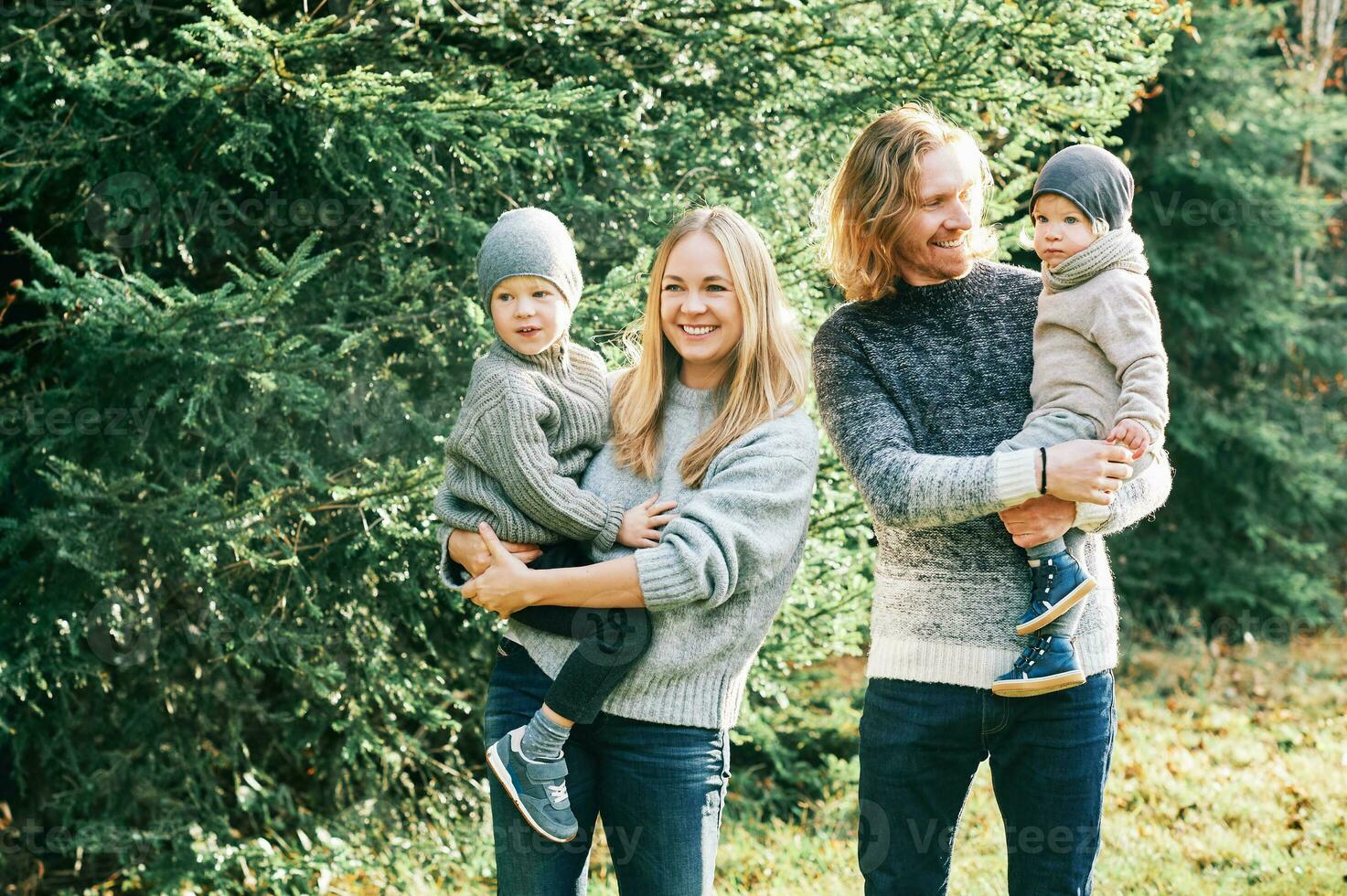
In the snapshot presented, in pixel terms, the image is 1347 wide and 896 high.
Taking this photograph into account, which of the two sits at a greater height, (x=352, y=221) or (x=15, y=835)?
(x=352, y=221)

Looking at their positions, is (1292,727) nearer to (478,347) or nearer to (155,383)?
(478,347)

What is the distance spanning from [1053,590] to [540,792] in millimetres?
970

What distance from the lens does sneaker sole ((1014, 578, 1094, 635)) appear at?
6.20ft

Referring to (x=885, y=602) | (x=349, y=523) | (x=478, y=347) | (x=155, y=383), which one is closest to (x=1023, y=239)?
(x=478, y=347)

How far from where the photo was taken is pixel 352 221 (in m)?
3.93

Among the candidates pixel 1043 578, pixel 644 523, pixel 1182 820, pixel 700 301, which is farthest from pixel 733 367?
pixel 1182 820

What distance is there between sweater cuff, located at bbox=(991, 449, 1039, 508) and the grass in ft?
8.18

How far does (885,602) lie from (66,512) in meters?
2.54

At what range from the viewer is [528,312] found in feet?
7.13

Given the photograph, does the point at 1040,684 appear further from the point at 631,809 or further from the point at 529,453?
the point at 529,453

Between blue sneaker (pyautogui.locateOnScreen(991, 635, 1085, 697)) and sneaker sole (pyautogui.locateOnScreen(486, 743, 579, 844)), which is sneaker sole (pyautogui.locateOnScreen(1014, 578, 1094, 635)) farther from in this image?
sneaker sole (pyautogui.locateOnScreen(486, 743, 579, 844))

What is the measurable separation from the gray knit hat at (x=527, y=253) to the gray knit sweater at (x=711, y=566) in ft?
1.20

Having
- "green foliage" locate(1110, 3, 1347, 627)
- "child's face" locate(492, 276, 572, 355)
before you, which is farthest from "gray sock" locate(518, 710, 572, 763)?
"green foliage" locate(1110, 3, 1347, 627)

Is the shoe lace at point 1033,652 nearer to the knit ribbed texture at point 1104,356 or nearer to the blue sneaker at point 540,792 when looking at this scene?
the knit ribbed texture at point 1104,356
